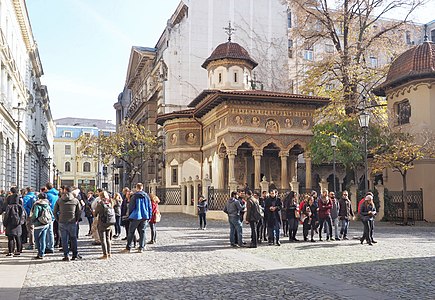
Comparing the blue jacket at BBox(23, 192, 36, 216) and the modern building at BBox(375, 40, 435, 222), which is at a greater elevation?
the modern building at BBox(375, 40, 435, 222)

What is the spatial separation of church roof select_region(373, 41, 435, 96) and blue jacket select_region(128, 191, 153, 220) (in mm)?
19348

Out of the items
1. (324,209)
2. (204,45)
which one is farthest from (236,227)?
(204,45)

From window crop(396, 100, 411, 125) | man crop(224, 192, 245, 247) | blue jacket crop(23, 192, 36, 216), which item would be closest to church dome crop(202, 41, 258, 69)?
window crop(396, 100, 411, 125)

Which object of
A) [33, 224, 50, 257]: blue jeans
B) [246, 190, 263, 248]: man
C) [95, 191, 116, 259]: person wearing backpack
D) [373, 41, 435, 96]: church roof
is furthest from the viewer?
[373, 41, 435, 96]: church roof

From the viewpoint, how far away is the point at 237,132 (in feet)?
94.8

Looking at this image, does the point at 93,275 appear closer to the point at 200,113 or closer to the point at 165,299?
the point at 165,299

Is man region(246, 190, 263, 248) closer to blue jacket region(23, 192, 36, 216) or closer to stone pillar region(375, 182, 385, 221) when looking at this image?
blue jacket region(23, 192, 36, 216)

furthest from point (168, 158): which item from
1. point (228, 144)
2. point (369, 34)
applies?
point (369, 34)

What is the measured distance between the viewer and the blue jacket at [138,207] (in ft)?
42.3

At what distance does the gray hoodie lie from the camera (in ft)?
38.5

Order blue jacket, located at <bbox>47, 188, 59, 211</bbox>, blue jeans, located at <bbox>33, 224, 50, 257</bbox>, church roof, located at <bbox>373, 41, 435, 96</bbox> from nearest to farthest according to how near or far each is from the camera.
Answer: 1. blue jeans, located at <bbox>33, 224, 50, 257</bbox>
2. blue jacket, located at <bbox>47, 188, 59, 211</bbox>
3. church roof, located at <bbox>373, 41, 435, 96</bbox>

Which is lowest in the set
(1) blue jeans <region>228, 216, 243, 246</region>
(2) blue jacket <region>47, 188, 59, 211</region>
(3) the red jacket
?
(1) blue jeans <region>228, 216, 243, 246</region>

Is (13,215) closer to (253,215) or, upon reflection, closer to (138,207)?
(138,207)

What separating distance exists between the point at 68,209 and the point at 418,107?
21.6 m
